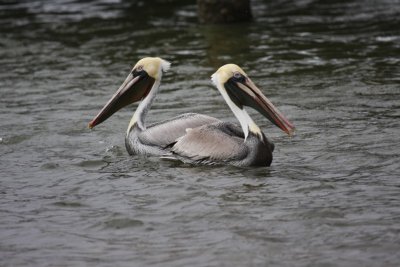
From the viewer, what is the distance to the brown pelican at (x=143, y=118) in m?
6.44

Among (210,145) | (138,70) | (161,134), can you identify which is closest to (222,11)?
(138,70)

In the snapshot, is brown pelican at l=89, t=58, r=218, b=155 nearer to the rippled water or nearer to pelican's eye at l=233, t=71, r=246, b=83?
the rippled water

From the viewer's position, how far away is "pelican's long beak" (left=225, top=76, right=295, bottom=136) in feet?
20.2

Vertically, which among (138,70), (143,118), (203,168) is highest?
(138,70)

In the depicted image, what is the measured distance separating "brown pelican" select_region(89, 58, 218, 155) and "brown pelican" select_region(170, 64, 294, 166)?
0.43 ft

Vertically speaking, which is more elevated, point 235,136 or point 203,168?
point 235,136

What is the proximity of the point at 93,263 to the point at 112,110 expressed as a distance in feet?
8.49

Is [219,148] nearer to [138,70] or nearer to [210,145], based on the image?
[210,145]

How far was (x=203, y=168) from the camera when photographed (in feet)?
20.4

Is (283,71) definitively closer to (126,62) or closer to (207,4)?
(126,62)

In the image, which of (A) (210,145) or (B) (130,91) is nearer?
(A) (210,145)

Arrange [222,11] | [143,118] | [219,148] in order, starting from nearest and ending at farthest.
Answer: [219,148]
[143,118]
[222,11]

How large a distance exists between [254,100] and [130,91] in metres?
1.20

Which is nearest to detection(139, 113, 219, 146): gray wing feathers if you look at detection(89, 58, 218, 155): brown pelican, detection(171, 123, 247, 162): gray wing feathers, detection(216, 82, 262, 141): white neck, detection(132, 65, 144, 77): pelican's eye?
detection(89, 58, 218, 155): brown pelican
